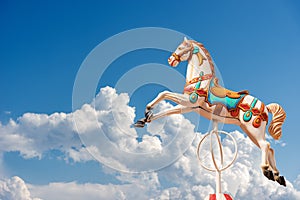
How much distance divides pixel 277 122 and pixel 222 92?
34.1 inches

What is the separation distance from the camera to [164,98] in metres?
6.07

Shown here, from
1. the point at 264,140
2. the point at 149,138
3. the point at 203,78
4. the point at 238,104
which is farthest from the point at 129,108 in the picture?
the point at 264,140

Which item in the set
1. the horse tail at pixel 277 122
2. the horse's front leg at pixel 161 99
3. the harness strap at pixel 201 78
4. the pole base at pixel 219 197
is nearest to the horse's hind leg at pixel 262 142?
the horse tail at pixel 277 122

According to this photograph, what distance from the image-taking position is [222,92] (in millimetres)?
6172

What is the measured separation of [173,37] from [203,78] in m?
0.68

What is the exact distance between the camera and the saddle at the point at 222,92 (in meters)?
6.14

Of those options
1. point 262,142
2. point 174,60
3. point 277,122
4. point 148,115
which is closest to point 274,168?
point 262,142

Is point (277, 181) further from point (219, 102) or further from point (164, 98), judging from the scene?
point (164, 98)

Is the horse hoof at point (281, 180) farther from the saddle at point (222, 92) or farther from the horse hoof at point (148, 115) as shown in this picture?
the horse hoof at point (148, 115)

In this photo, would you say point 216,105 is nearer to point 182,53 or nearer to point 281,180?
point 182,53

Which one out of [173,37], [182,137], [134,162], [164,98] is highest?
[173,37]

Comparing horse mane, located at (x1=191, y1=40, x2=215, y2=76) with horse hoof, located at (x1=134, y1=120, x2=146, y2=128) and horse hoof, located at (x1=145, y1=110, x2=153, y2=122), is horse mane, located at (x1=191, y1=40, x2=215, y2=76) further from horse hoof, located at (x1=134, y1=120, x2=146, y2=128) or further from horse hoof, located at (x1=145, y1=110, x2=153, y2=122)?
horse hoof, located at (x1=134, y1=120, x2=146, y2=128)

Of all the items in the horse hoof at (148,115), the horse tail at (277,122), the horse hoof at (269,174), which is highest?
the horse tail at (277,122)

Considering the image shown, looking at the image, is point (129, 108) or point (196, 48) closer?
point (129, 108)
